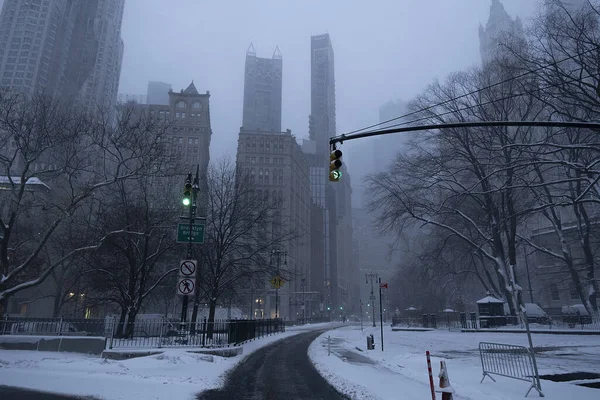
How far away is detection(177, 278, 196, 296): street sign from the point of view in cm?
1389

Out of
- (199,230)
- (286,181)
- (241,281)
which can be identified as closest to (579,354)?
(199,230)

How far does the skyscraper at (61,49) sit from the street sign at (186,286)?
456ft

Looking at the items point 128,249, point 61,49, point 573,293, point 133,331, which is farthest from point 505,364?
point 61,49

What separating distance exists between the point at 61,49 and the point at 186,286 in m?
181

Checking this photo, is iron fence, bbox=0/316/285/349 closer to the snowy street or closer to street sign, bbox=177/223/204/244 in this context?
the snowy street

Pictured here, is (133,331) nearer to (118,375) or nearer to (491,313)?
(118,375)

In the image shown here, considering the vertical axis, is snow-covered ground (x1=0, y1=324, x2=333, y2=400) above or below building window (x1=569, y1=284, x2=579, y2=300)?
below

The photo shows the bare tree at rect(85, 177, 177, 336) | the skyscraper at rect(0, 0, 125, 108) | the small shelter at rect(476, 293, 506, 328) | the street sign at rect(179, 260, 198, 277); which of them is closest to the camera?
the street sign at rect(179, 260, 198, 277)

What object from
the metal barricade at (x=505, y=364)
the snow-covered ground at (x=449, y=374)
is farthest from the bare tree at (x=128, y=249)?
the metal barricade at (x=505, y=364)

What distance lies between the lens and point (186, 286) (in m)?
14.1

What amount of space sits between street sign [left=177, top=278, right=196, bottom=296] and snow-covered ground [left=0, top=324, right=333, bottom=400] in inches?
86.8

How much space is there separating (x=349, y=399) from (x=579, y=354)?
45.1ft

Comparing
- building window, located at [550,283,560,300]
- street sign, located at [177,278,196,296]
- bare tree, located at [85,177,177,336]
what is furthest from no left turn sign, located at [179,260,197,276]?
building window, located at [550,283,560,300]

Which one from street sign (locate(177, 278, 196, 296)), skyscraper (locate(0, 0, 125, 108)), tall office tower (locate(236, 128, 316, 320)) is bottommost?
street sign (locate(177, 278, 196, 296))
